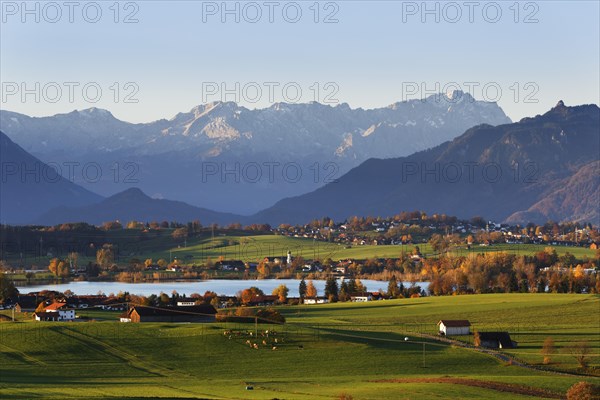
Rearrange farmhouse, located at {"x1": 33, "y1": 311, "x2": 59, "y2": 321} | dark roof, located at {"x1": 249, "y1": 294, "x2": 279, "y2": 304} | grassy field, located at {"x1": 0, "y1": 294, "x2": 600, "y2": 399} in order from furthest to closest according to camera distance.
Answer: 1. dark roof, located at {"x1": 249, "y1": 294, "x2": 279, "y2": 304}
2. farmhouse, located at {"x1": 33, "y1": 311, "x2": 59, "y2": 321}
3. grassy field, located at {"x1": 0, "y1": 294, "x2": 600, "y2": 399}

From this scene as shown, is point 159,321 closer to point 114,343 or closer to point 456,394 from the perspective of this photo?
point 114,343

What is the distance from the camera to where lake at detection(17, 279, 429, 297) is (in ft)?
531

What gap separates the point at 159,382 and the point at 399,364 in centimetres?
1683

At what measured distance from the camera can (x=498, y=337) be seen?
295 ft

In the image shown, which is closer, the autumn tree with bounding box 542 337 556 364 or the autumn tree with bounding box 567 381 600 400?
the autumn tree with bounding box 567 381 600 400

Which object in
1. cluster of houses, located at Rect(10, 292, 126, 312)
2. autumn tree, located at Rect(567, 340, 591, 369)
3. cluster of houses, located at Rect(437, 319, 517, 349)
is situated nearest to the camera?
autumn tree, located at Rect(567, 340, 591, 369)

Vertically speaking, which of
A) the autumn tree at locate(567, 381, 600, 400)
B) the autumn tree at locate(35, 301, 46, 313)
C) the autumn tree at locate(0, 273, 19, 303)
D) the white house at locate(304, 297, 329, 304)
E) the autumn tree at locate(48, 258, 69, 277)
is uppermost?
the autumn tree at locate(48, 258, 69, 277)

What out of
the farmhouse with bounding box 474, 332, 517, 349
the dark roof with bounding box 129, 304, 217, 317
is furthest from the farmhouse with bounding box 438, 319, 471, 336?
the dark roof with bounding box 129, 304, 217, 317

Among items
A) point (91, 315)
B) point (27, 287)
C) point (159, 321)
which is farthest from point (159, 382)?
point (27, 287)

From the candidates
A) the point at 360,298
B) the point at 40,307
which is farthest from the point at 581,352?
the point at 360,298

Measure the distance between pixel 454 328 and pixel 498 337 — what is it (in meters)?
7.62

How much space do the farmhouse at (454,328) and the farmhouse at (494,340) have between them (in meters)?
5.57

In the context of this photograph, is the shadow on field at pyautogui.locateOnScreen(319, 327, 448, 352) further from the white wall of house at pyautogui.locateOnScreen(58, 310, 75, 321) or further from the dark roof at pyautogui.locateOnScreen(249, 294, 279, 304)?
the dark roof at pyautogui.locateOnScreen(249, 294, 279, 304)

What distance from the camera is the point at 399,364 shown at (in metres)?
79.9
